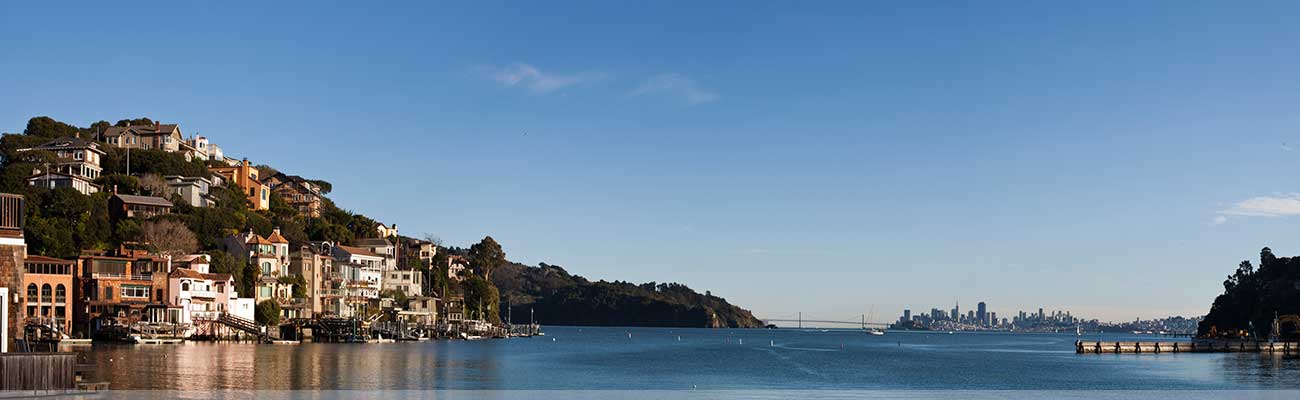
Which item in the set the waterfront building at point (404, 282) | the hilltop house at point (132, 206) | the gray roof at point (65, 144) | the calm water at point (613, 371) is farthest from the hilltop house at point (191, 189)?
the calm water at point (613, 371)

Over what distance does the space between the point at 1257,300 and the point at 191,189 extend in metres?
146

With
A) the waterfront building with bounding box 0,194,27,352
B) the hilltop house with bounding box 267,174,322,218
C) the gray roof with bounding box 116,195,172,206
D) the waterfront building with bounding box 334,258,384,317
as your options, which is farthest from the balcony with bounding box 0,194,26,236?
the hilltop house with bounding box 267,174,322,218

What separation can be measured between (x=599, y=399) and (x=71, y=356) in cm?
1384

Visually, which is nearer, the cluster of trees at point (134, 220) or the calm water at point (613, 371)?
the calm water at point (613, 371)

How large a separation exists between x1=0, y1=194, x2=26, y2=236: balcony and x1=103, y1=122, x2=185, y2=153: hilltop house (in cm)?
11031

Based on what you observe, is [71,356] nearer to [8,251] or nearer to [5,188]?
[8,251]

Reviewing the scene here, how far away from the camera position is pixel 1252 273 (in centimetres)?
18188

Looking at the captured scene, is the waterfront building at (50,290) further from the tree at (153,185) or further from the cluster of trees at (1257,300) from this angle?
the cluster of trees at (1257,300)

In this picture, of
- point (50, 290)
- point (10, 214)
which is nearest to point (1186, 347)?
point (50, 290)

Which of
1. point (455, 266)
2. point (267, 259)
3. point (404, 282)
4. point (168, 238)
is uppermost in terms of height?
point (168, 238)

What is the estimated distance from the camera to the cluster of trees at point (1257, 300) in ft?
517

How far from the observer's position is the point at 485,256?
6516 inches

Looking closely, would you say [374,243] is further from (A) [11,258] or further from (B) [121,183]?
(A) [11,258]

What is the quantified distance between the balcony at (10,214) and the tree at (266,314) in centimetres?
7779
